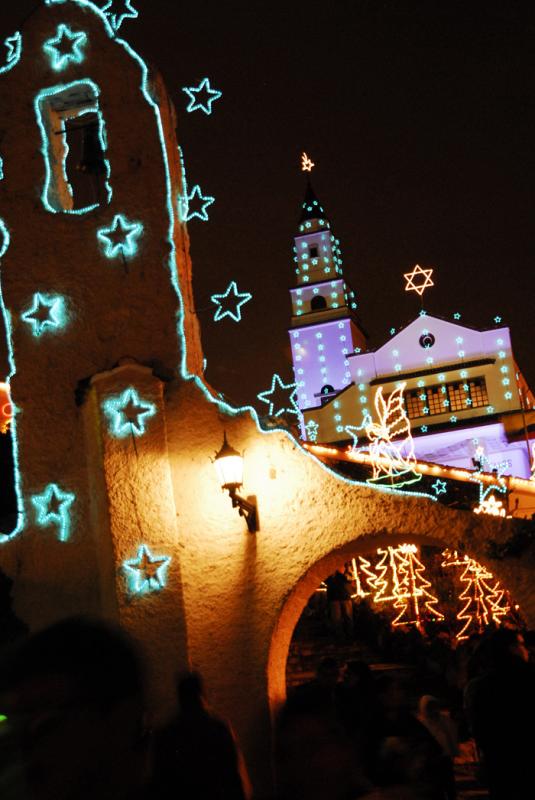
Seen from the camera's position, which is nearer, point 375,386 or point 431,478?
point 431,478

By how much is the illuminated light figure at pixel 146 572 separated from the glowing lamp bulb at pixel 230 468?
1009 millimetres

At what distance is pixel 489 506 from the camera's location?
9.46m

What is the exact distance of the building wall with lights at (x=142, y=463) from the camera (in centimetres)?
924

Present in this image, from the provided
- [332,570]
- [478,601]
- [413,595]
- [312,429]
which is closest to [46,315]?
[332,570]

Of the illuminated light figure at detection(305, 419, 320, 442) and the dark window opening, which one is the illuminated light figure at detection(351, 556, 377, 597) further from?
the dark window opening

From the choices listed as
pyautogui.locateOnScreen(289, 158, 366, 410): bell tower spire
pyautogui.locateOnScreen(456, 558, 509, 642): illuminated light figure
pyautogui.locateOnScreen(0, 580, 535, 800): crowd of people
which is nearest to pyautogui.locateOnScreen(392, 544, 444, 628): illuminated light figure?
pyautogui.locateOnScreen(456, 558, 509, 642): illuminated light figure

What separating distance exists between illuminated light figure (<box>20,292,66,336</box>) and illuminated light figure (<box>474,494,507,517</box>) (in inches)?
188

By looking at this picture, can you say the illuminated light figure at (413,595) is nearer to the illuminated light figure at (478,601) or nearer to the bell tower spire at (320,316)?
the illuminated light figure at (478,601)

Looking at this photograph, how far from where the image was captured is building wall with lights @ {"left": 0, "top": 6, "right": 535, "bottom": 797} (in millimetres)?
9242

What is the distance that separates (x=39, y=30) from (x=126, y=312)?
3.54 metres

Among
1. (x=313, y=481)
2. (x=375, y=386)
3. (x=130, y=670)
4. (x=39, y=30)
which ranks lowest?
(x=130, y=670)

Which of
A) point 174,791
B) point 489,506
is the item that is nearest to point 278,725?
point 174,791

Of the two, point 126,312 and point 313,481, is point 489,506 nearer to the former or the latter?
point 313,481

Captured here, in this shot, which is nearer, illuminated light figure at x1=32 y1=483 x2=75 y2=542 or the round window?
illuminated light figure at x1=32 y1=483 x2=75 y2=542
